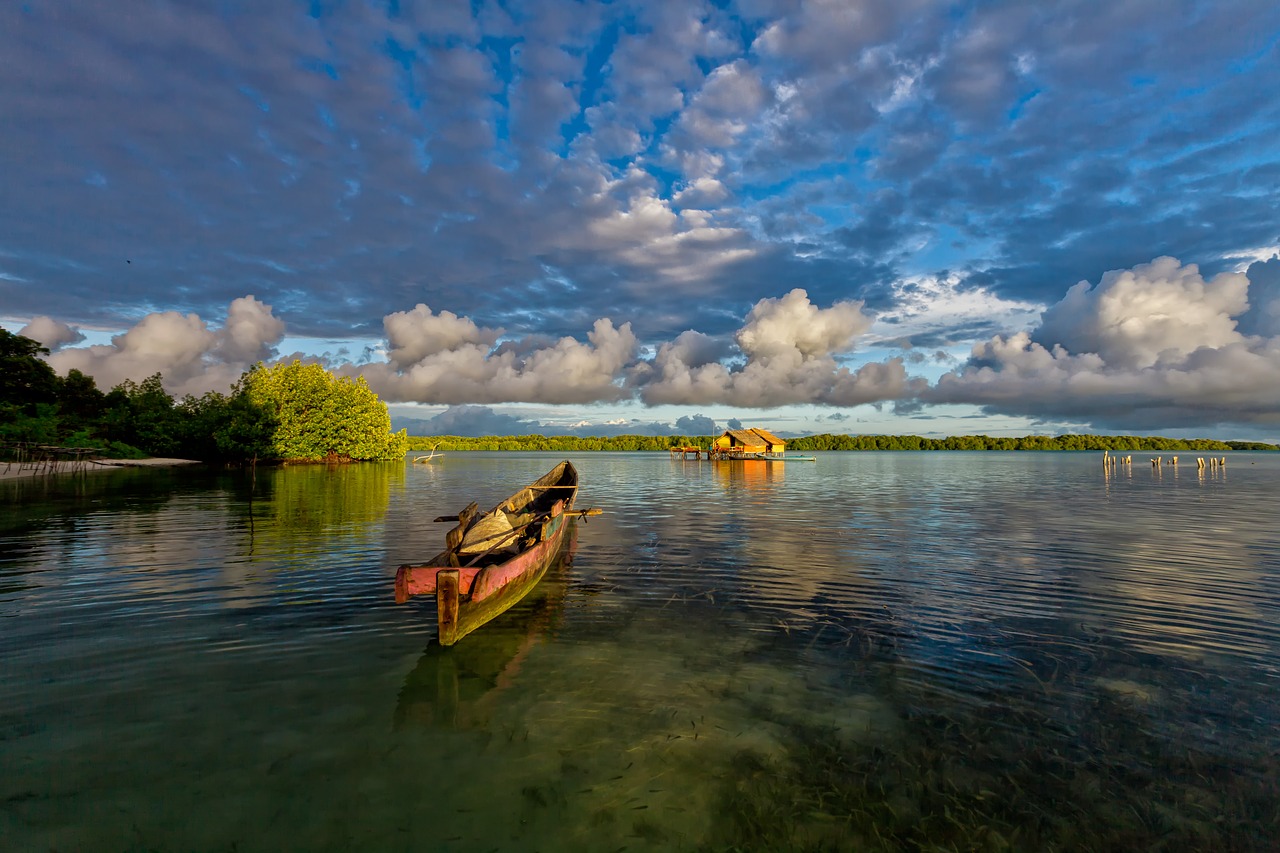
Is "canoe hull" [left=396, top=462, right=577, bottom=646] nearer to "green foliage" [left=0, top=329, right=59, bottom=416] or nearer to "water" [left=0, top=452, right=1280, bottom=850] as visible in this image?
"water" [left=0, top=452, right=1280, bottom=850]

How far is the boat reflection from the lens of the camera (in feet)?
23.6

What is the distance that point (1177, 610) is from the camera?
11609 millimetres

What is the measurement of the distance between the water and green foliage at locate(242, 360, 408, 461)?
71050 mm

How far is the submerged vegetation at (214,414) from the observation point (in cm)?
6322

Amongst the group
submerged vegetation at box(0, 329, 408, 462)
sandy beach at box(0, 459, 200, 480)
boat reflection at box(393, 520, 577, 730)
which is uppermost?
submerged vegetation at box(0, 329, 408, 462)

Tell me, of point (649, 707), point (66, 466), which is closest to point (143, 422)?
point (66, 466)

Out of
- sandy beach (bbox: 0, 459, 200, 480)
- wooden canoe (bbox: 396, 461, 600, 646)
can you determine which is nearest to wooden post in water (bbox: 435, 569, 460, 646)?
wooden canoe (bbox: 396, 461, 600, 646)

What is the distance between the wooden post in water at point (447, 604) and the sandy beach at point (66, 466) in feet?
192

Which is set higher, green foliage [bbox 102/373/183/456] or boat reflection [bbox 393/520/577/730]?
green foliage [bbox 102/373/183/456]

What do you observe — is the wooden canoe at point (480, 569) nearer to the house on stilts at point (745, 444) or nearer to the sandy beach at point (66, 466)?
the sandy beach at point (66, 466)

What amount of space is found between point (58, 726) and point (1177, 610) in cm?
1797

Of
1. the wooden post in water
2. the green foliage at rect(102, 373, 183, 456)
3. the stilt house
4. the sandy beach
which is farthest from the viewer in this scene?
the stilt house

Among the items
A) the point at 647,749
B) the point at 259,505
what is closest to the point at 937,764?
the point at 647,749

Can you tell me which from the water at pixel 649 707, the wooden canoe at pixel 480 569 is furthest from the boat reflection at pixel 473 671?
the wooden canoe at pixel 480 569
